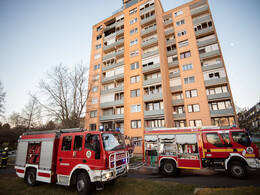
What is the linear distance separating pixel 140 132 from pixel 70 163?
16.0m

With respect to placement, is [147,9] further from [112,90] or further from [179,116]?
[179,116]

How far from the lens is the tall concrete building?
20.8 metres

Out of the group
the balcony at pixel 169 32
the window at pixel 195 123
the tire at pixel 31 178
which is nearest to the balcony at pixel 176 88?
the window at pixel 195 123

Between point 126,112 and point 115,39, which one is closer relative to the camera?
point 126,112

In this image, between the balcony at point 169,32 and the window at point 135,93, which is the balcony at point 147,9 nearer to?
the balcony at point 169,32

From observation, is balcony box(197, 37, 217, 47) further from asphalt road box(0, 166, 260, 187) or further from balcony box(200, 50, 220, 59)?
asphalt road box(0, 166, 260, 187)

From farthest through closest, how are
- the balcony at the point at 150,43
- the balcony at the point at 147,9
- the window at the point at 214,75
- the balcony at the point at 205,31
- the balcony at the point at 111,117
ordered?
1. the balcony at the point at 147,9
2. the balcony at the point at 150,43
3. the balcony at the point at 111,117
4. the balcony at the point at 205,31
5. the window at the point at 214,75

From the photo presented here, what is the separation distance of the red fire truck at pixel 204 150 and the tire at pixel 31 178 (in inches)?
271

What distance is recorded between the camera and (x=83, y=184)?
561cm

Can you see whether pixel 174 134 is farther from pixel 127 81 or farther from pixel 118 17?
pixel 118 17

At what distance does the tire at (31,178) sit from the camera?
7.01 metres

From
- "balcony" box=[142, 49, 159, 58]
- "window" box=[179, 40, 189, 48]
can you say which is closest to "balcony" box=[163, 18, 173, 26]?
"window" box=[179, 40, 189, 48]

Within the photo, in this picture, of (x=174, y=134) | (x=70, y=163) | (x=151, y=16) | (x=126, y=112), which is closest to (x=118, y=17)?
(x=151, y=16)

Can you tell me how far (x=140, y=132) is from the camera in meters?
21.2
